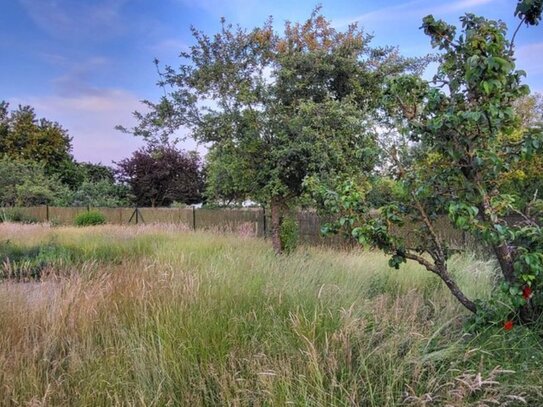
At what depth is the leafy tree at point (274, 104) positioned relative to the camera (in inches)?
317

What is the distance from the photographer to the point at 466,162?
2.71m

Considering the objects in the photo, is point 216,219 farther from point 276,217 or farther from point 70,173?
point 70,173

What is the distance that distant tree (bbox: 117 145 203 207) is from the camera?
23.7 m

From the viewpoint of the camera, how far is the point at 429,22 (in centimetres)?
276

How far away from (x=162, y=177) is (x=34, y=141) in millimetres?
11009

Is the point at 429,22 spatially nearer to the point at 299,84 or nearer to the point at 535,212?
the point at 535,212

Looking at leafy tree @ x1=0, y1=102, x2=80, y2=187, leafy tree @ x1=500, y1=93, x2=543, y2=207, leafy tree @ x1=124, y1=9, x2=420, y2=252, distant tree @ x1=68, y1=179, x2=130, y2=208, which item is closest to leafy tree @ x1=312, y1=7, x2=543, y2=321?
leafy tree @ x1=500, y1=93, x2=543, y2=207

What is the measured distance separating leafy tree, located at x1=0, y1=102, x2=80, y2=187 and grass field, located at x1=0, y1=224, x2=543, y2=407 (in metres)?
27.6

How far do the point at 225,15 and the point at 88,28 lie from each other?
2.74m

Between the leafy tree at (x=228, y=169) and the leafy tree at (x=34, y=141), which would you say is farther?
the leafy tree at (x=34, y=141)

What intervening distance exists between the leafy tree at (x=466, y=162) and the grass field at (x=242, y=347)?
427mm

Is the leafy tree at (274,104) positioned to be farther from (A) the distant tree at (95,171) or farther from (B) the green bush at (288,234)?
(A) the distant tree at (95,171)

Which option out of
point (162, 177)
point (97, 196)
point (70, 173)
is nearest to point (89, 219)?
point (97, 196)

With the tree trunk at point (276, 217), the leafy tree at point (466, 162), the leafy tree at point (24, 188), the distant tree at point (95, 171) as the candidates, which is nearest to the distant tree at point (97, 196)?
the leafy tree at point (24, 188)
